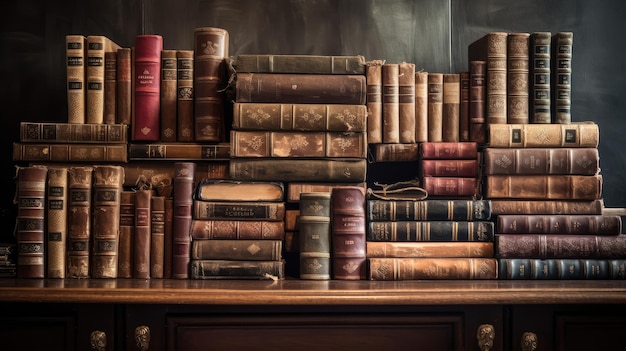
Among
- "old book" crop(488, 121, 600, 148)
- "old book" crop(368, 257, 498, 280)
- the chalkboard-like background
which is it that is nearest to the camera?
"old book" crop(368, 257, 498, 280)

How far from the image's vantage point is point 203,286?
2066 millimetres

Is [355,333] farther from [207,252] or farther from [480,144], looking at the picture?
[480,144]

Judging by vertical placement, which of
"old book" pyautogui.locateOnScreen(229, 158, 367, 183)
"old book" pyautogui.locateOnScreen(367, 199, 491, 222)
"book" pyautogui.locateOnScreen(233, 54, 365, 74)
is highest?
"book" pyautogui.locateOnScreen(233, 54, 365, 74)

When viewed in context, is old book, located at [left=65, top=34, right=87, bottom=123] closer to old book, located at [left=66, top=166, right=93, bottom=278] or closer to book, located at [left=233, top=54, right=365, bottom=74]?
old book, located at [left=66, top=166, right=93, bottom=278]

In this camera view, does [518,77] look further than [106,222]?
Yes

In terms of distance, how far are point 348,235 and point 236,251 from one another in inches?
14.5

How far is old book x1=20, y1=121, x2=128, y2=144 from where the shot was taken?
235cm

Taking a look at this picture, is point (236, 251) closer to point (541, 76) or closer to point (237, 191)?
point (237, 191)

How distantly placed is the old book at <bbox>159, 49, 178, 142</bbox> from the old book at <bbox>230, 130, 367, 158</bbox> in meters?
0.25

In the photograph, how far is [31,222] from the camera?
2.23 m

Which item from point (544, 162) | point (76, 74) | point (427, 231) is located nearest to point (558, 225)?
point (544, 162)

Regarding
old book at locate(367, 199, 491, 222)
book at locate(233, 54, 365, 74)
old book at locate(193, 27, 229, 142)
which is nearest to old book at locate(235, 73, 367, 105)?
book at locate(233, 54, 365, 74)

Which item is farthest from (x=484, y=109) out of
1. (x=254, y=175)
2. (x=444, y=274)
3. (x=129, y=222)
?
(x=129, y=222)

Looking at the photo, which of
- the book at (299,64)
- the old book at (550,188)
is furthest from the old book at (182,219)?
the old book at (550,188)
